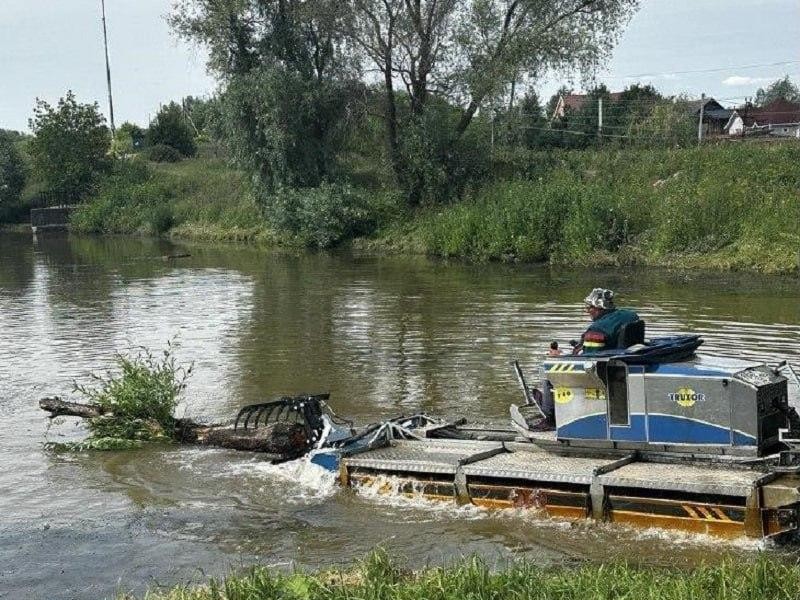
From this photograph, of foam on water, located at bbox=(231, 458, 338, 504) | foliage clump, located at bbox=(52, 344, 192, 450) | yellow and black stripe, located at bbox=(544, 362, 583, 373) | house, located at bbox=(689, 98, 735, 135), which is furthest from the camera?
house, located at bbox=(689, 98, 735, 135)

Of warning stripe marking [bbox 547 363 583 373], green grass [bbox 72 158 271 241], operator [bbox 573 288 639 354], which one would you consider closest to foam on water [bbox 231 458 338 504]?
warning stripe marking [bbox 547 363 583 373]

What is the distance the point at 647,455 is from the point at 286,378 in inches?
357

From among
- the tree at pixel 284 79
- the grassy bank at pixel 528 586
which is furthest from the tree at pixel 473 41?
the grassy bank at pixel 528 586

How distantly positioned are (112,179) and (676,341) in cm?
6550

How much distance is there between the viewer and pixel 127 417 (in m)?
14.6

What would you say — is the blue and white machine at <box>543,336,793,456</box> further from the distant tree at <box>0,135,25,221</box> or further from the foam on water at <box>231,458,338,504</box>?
the distant tree at <box>0,135,25,221</box>

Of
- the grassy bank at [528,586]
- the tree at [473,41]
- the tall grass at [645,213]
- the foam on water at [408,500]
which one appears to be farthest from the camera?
the tree at [473,41]

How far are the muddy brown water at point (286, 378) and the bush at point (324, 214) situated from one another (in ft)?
15.2

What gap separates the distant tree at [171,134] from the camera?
8175 centimetres

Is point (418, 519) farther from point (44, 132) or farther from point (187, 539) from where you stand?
point (44, 132)

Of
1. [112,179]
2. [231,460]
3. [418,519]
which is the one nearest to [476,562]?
[418,519]

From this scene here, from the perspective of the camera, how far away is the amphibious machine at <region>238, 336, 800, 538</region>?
31.2 ft

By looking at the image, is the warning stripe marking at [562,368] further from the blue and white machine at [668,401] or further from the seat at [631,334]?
the seat at [631,334]

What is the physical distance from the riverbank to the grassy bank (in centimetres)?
2333
